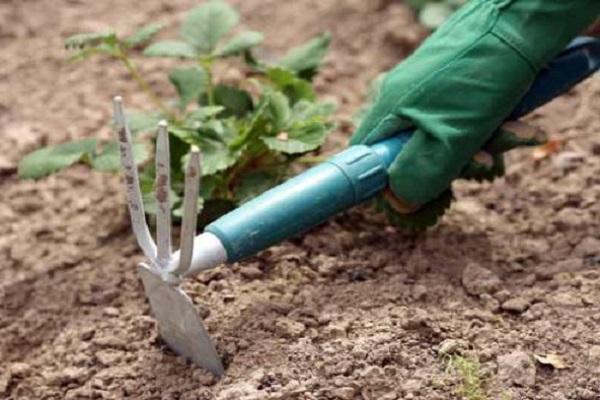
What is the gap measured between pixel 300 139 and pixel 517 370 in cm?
48

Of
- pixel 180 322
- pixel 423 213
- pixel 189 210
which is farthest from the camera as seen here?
pixel 423 213

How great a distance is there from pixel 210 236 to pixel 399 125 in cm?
32

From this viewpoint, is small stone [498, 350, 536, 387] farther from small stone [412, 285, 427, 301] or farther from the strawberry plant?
the strawberry plant

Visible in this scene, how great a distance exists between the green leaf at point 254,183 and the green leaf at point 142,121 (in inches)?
6.1

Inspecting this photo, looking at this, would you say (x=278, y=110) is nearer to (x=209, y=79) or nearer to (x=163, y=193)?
(x=209, y=79)

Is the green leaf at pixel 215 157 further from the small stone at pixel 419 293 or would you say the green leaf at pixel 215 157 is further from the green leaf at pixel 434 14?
the green leaf at pixel 434 14

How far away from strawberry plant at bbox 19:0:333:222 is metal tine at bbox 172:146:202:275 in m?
0.23

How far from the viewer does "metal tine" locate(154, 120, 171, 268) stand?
1.37m

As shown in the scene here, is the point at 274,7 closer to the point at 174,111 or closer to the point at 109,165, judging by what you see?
the point at 174,111

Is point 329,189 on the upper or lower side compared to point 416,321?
upper

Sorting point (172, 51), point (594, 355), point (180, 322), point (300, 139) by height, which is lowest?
point (594, 355)

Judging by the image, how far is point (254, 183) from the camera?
1.75 m

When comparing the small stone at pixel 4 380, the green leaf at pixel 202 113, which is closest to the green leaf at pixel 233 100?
the green leaf at pixel 202 113

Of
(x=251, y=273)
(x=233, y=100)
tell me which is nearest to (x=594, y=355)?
(x=251, y=273)
